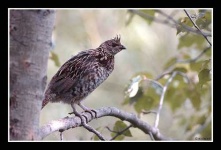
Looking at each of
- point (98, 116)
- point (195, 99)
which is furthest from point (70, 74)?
point (195, 99)

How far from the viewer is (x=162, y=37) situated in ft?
23.1

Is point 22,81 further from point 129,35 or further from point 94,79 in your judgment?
point 129,35

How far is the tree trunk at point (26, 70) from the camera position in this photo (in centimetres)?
197

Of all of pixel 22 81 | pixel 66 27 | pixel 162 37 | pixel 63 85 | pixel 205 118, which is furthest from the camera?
pixel 162 37

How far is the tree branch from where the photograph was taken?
2286 millimetres

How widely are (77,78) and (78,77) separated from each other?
0.04ft

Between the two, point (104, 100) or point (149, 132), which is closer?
point (149, 132)

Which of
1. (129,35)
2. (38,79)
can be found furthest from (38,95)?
(129,35)

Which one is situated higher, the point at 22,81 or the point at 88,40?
the point at 88,40

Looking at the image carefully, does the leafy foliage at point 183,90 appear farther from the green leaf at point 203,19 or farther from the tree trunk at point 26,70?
the tree trunk at point 26,70

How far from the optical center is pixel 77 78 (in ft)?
12.3

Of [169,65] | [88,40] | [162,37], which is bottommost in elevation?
[169,65]

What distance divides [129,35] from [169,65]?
147cm

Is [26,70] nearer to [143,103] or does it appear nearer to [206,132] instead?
[143,103]
